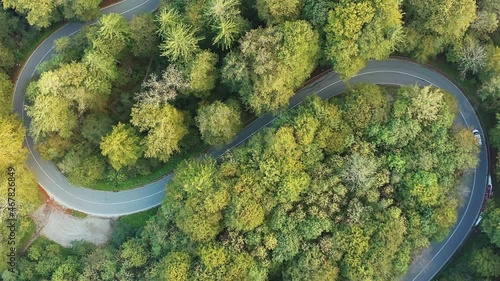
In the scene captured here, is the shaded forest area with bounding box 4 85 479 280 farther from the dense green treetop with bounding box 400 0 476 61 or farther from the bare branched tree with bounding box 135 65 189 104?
the bare branched tree with bounding box 135 65 189 104

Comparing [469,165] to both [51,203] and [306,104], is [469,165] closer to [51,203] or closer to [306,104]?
[306,104]

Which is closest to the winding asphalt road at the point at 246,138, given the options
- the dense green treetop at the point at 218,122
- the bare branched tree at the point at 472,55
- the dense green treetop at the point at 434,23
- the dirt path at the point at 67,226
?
the dirt path at the point at 67,226

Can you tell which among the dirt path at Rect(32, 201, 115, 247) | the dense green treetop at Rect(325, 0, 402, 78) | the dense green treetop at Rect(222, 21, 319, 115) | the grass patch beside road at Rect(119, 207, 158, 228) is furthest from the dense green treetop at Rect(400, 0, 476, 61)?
the dirt path at Rect(32, 201, 115, 247)

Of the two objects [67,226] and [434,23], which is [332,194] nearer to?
[434,23]

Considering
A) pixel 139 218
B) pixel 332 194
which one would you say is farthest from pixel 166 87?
pixel 332 194

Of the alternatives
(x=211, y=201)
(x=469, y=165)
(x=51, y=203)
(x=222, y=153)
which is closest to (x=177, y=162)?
(x=222, y=153)

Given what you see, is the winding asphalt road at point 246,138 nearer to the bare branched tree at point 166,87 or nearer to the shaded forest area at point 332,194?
the shaded forest area at point 332,194
